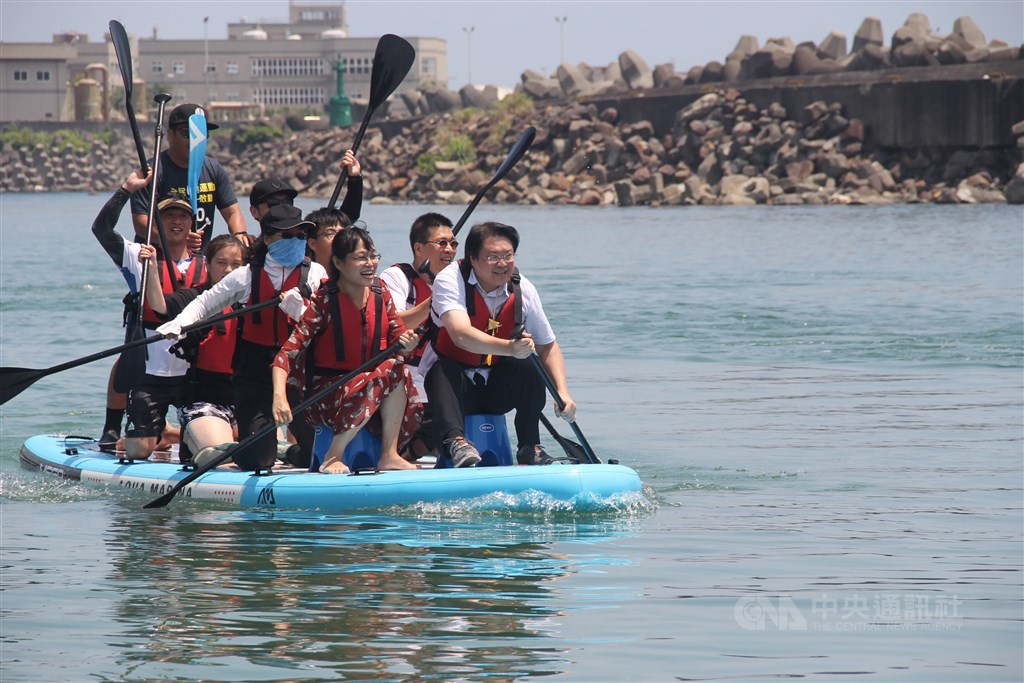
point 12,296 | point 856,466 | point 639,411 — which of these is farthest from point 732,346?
point 12,296

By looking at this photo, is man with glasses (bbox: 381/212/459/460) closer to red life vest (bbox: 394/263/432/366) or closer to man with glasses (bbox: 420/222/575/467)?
red life vest (bbox: 394/263/432/366)

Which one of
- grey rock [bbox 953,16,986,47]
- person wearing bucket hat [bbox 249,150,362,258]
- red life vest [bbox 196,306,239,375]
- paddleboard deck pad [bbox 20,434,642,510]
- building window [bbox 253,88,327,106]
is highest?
building window [bbox 253,88,327,106]

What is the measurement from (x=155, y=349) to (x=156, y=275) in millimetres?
410

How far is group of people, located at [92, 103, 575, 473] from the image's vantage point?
22.7ft

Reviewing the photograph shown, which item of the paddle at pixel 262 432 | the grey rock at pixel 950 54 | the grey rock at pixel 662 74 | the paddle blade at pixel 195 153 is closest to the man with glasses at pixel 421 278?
the paddle at pixel 262 432

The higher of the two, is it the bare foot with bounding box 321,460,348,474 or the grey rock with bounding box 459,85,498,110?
the grey rock with bounding box 459,85,498,110

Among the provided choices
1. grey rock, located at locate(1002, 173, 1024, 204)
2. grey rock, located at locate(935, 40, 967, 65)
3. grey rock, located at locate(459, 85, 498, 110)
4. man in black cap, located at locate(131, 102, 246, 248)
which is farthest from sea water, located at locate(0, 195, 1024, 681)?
grey rock, located at locate(459, 85, 498, 110)

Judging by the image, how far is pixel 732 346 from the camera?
15289 mm

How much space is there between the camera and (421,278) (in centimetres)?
754

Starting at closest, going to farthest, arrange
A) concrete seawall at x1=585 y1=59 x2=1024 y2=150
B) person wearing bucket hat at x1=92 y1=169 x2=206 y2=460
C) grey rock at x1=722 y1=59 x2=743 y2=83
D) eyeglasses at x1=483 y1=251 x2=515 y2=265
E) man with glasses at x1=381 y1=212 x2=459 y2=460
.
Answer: eyeglasses at x1=483 y1=251 x2=515 y2=265 → man with glasses at x1=381 y1=212 x2=459 y2=460 → person wearing bucket hat at x1=92 y1=169 x2=206 y2=460 → concrete seawall at x1=585 y1=59 x2=1024 y2=150 → grey rock at x1=722 y1=59 x2=743 y2=83

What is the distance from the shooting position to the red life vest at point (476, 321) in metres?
6.98

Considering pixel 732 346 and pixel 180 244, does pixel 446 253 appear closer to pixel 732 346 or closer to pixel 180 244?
pixel 180 244

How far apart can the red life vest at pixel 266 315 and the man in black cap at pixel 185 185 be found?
2.99 ft

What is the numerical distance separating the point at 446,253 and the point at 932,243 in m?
22.1
